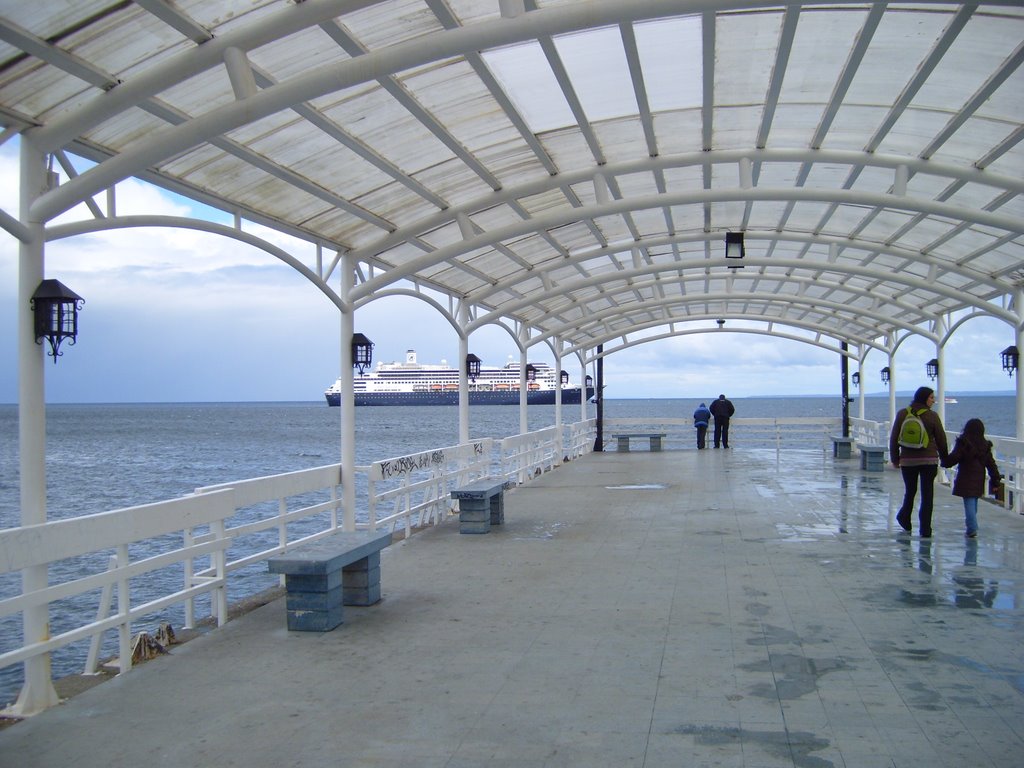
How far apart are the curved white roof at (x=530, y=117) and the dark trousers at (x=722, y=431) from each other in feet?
40.1

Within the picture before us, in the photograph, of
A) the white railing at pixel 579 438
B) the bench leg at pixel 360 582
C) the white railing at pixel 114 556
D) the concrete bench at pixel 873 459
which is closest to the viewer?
the white railing at pixel 114 556

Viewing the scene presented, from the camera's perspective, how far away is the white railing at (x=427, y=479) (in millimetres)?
10582

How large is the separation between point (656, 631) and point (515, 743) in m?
2.24

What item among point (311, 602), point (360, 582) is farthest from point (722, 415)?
point (311, 602)

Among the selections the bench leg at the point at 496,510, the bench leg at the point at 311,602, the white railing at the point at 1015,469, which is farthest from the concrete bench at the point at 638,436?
the bench leg at the point at 311,602

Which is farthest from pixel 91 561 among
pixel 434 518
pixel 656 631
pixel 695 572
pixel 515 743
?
pixel 515 743

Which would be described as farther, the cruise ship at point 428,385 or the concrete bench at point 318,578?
the cruise ship at point 428,385

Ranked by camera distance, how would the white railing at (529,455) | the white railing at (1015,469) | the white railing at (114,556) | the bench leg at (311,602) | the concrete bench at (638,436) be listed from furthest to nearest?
1. the concrete bench at (638,436)
2. the white railing at (529,455)
3. the white railing at (1015,469)
4. the bench leg at (311,602)
5. the white railing at (114,556)

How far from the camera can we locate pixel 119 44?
5840 mm

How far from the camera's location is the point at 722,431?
1059 inches

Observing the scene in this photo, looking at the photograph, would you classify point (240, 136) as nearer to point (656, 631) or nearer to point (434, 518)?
point (656, 631)

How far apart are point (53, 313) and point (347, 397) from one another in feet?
17.3

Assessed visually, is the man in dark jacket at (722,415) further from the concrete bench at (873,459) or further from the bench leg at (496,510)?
the bench leg at (496,510)

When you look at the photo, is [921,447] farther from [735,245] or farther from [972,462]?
[735,245]
